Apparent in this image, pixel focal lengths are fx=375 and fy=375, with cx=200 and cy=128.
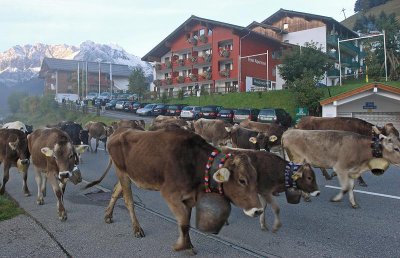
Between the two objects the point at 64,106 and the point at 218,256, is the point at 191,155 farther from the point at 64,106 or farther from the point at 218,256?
the point at 64,106

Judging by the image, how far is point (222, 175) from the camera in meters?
4.50

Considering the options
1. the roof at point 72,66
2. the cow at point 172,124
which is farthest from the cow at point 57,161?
the roof at point 72,66

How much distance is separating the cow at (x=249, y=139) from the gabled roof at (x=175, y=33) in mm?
34397

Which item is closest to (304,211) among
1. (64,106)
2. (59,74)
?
(64,106)

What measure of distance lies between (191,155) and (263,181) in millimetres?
1630

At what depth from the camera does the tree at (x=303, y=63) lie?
37.1 m

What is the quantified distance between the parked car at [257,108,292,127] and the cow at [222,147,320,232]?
2244cm

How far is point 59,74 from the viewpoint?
80.3 meters

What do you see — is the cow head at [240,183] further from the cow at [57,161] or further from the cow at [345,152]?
the cow at [345,152]

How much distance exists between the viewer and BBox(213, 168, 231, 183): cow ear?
14.8ft

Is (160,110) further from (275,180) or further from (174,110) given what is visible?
(275,180)

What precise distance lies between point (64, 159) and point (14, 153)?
2978 millimetres

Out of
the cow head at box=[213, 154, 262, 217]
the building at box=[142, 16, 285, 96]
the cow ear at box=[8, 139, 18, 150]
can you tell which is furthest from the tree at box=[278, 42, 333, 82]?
the cow head at box=[213, 154, 262, 217]

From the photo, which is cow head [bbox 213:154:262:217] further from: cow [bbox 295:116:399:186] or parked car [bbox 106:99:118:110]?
parked car [bbox 106:99:118:110]
